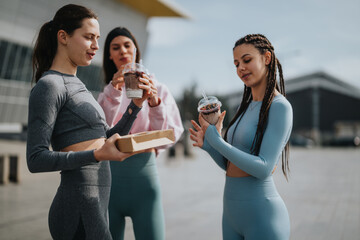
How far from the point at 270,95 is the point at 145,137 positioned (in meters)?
0.78

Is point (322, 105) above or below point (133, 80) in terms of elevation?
below

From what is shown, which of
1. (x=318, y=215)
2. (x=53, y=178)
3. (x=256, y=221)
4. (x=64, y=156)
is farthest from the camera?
(x=53, y=178)

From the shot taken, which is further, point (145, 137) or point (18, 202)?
point (18, 202)

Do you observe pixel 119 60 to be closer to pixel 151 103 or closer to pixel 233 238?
pixel 151 103

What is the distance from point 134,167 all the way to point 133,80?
71 cm

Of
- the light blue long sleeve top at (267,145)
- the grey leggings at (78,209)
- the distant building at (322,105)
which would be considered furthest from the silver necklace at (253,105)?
the distant building at (322,105)

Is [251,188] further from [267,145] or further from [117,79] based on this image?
[117,79]

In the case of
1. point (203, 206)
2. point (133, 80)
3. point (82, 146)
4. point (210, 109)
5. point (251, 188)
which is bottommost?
point (203, 206)

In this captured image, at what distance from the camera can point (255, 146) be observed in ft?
5.93

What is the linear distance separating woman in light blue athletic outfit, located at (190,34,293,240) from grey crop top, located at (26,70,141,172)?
60 centimetres

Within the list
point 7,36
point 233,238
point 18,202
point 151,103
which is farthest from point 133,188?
point 7,36

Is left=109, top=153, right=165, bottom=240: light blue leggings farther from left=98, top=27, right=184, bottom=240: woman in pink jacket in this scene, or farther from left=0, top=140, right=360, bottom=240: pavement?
left=0, top=140, right=360, bottom=240: pavement

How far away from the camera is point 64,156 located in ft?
4.60

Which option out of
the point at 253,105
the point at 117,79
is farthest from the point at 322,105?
the point at 117,79
